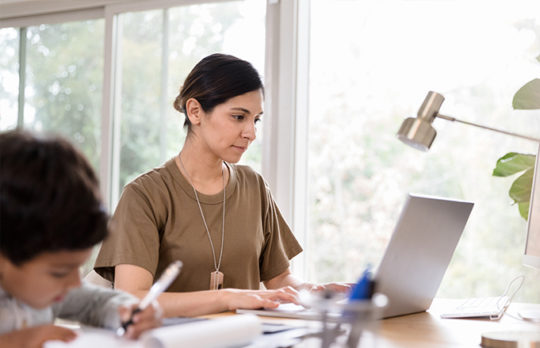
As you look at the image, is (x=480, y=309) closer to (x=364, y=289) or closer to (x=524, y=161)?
(x=524, y=161)

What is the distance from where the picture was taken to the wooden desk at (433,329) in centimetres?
111

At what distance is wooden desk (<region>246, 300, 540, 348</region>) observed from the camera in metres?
1.11

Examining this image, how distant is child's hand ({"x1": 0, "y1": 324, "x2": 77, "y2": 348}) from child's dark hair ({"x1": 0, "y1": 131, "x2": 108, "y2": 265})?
0.38ft

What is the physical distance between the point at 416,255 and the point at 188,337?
60 centimetres

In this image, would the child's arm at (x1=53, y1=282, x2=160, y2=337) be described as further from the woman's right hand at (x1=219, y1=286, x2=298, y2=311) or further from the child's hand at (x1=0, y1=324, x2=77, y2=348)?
the woman's right hand at (x1=219, y1=286, x2=298, y2=311)

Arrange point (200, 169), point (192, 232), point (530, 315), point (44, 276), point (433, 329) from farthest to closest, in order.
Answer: point (200, 169), point (192, 232), point (530, 315), point (433, 329), point (44, 276)

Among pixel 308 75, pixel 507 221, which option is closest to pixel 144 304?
pixel 308 75

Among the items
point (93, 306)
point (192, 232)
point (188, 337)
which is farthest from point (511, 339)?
point (192, 232)

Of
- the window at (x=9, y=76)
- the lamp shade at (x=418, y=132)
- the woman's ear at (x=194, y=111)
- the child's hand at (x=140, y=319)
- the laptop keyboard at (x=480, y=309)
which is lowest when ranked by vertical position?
the laptop keyboard at (x=480, y=309)

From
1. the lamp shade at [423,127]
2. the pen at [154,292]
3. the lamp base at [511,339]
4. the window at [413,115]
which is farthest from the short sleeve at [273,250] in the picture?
the window at [413,115]

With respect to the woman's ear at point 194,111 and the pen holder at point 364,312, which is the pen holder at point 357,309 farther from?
the woman's ear at point 194,111

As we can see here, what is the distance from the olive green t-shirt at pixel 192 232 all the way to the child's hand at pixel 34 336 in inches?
24.2

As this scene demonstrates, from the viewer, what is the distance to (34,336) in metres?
0.84

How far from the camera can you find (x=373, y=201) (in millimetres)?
5125
